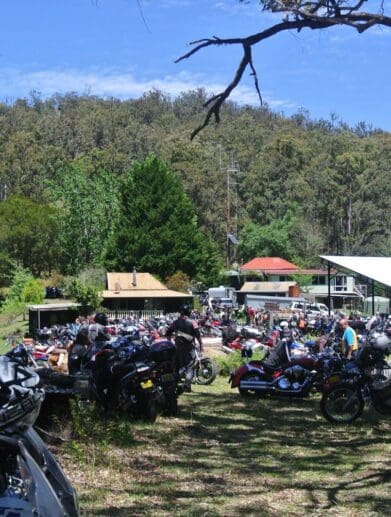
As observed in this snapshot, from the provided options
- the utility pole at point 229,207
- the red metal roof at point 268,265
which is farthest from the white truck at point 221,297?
the utility pole at point 229,207

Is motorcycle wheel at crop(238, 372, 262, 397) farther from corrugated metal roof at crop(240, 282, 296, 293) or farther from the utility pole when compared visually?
the utility pole

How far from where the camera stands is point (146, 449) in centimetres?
723

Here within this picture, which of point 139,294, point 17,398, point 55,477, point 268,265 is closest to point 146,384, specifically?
point 55,477

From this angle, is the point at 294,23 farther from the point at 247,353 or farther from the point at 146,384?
the point at 247,353

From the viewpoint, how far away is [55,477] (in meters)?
2.52

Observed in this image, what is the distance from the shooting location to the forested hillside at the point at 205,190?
56.0m

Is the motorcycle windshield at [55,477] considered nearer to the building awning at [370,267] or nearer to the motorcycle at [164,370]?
the motorcycle at [164,370]

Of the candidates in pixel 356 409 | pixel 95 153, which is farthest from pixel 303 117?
pixel 356 409

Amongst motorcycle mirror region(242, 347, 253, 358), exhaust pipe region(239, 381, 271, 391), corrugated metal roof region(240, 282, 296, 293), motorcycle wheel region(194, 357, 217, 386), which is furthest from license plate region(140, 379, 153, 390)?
corrugated metal roof region(240, 282, 296, 293)

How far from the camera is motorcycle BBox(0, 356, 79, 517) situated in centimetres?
211

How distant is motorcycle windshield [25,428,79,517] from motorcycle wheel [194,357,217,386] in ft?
35.1

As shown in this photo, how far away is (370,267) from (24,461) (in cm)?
2383

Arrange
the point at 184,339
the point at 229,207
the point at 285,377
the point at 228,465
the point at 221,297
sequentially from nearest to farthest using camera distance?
the point at 228,465
the point at 285,377
the point at 184,339
the point at 221,297
the point at 229,207

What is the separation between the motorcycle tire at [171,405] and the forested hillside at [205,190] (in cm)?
4140
